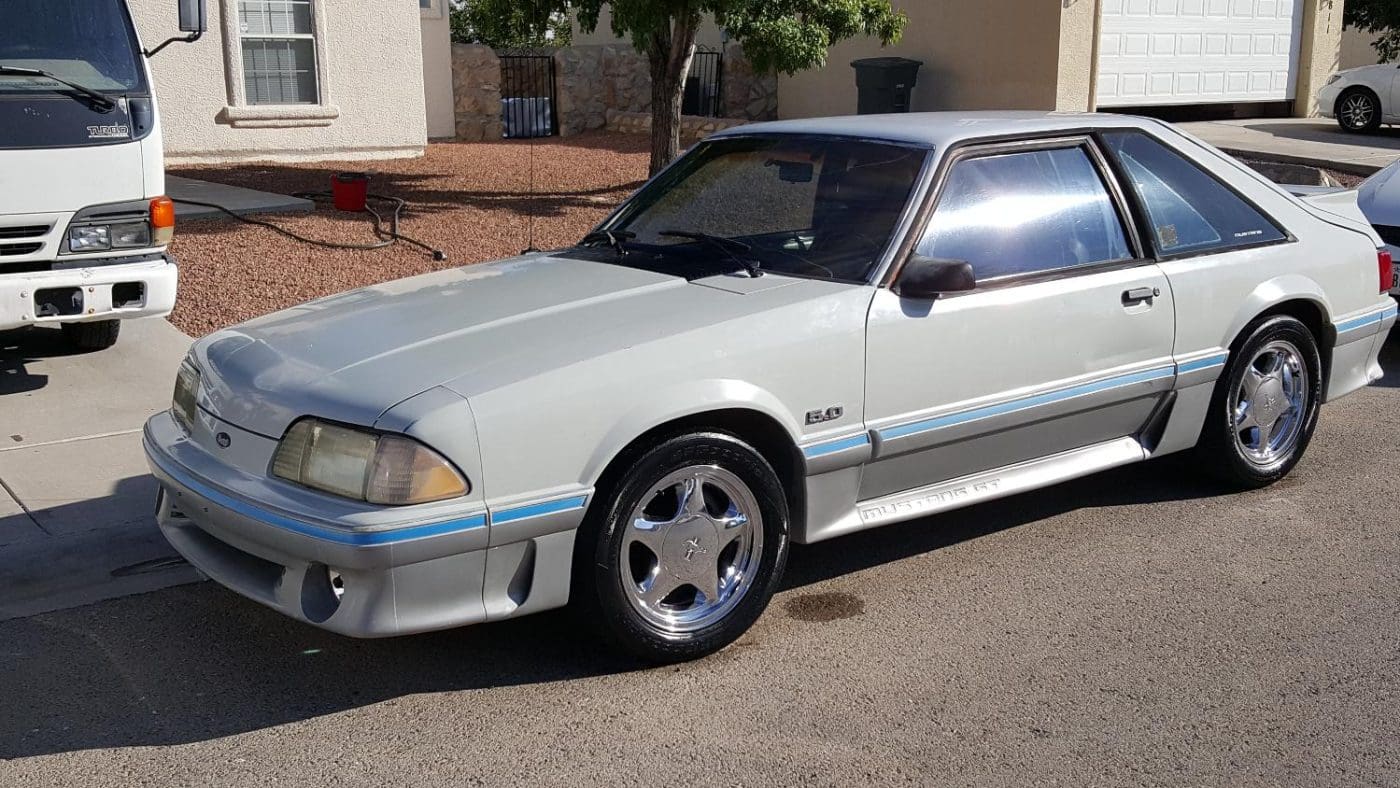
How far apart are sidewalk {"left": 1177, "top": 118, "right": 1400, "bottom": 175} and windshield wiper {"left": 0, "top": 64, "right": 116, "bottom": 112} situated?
12.6m

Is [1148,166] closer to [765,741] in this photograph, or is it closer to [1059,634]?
[1059,634]

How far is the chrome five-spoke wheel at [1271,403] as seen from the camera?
235 inches

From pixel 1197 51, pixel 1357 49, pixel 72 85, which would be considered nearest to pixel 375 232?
pixel 72 85

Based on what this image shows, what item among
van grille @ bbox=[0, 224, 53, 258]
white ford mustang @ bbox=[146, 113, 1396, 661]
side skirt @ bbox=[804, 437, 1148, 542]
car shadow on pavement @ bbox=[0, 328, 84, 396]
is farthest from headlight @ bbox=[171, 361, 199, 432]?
car shadow on pavement @ bbox=[0, 328, 84, 396]

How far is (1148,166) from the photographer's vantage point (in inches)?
225

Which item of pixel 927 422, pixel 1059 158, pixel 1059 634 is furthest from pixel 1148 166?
pixel 1059 634

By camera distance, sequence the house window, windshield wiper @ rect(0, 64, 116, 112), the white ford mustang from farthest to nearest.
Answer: the house window < windshield wiper @ rect(0, 64, 116, 112) < the white ford mustang

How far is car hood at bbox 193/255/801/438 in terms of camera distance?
4.13 meters

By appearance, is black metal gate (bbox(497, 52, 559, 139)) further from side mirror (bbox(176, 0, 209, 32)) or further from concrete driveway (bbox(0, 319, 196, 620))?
side mirror (bbox(176, 0, 209, 32))

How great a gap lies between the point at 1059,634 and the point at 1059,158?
184 centimetres

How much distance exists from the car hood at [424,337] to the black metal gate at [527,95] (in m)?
15.6

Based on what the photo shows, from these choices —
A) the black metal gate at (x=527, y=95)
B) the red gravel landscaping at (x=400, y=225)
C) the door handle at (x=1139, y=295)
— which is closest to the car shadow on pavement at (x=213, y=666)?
the door handle at (x=1139, y=295)

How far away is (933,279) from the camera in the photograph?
186 inches

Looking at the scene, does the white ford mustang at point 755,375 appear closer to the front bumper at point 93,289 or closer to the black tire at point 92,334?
the front bumper at point 93,289
